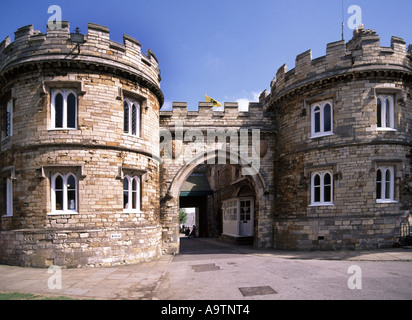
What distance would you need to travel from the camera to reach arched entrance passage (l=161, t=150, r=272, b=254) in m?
13.8

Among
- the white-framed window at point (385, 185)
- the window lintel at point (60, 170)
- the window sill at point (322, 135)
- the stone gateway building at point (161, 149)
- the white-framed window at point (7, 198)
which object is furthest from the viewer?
the window sill at point (322, 135)

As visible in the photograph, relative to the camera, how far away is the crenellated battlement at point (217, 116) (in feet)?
47.6

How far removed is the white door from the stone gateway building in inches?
148

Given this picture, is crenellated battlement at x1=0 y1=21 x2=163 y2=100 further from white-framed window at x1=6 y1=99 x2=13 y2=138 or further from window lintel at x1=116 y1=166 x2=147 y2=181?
window lintel at x1=116 y1=166 x2=147 y2=181

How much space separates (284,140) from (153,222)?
7.61 meters

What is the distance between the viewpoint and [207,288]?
7324 mm

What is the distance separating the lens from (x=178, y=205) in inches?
560

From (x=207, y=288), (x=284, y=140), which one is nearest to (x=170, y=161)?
(x=284, y=140)

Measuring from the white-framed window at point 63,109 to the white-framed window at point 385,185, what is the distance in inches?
490

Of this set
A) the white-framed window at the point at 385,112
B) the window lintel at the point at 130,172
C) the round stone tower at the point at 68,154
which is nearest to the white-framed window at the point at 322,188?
the white-framed window at the point at 385,112

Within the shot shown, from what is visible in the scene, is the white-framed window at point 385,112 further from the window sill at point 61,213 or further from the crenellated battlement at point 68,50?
the window sill at point 61,213

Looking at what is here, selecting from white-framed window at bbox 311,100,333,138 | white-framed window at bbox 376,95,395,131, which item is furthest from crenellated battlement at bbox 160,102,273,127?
white-framed window at bbox 376,95,395,131

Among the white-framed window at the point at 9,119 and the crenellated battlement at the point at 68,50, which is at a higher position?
the crenellated battlement at the point at 68,50

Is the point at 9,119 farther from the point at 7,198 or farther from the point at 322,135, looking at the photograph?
the point at 322,135
